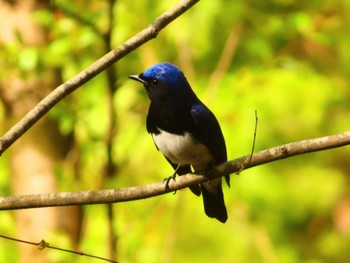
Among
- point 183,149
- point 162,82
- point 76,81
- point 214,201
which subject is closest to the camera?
point 76,81

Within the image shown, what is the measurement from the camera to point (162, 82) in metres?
3.65

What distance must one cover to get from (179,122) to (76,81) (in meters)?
0.94

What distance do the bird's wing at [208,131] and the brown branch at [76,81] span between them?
2.91 feet

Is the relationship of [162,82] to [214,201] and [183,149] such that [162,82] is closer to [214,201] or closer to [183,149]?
[183,149]

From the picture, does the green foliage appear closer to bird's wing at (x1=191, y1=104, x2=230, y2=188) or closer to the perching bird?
the perching bird

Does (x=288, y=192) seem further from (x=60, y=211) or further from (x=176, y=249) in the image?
(x=60, y=211)

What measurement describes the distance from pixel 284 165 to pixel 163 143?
8.21 feet

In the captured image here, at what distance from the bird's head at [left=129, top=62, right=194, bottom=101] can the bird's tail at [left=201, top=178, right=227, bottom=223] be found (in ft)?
2.06

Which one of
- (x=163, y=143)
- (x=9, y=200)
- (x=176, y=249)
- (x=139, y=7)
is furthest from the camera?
(x=176, y=249)

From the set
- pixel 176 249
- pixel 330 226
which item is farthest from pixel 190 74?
pixel 330 226

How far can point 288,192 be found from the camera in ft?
18.9

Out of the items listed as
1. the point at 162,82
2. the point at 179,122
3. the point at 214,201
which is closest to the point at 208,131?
the point at 179,122

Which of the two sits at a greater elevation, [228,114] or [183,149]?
[228,114]

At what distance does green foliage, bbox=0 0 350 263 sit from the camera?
183 inches
